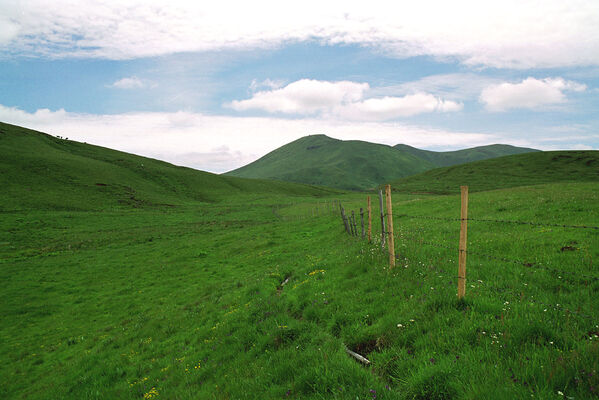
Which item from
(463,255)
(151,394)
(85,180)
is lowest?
(151,394)

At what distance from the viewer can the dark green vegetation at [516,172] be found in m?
132

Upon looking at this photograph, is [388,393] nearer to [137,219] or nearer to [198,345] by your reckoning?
[198,345]

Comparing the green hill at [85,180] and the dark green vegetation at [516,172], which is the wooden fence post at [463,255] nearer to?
the green hill at [85,180]

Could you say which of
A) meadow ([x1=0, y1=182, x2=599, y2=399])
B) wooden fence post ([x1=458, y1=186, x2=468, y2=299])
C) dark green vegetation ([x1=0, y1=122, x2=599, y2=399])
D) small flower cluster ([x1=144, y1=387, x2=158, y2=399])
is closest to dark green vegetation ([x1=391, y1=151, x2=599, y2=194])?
dark green vegetation ([x1=0, y1=122, x2=599, y2=399])

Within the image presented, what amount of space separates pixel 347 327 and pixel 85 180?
4496 inches

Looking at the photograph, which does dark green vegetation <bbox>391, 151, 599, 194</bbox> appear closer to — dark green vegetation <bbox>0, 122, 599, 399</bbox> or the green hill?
the green hill

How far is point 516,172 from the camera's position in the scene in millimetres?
156750

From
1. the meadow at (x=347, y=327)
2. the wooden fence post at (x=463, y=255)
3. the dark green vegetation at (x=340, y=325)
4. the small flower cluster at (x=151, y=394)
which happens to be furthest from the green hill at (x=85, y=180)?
the wooden fence post at (x=463, y=255)

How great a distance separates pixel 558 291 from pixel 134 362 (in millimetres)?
13932

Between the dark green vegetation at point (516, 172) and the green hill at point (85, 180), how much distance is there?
2824 inches

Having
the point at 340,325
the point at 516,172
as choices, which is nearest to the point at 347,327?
the point at 340,325

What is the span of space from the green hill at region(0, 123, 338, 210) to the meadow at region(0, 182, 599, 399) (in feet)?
211

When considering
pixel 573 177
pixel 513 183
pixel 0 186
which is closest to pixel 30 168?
pixel 0 186

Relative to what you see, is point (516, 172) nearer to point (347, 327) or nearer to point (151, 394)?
point (347, 327)
